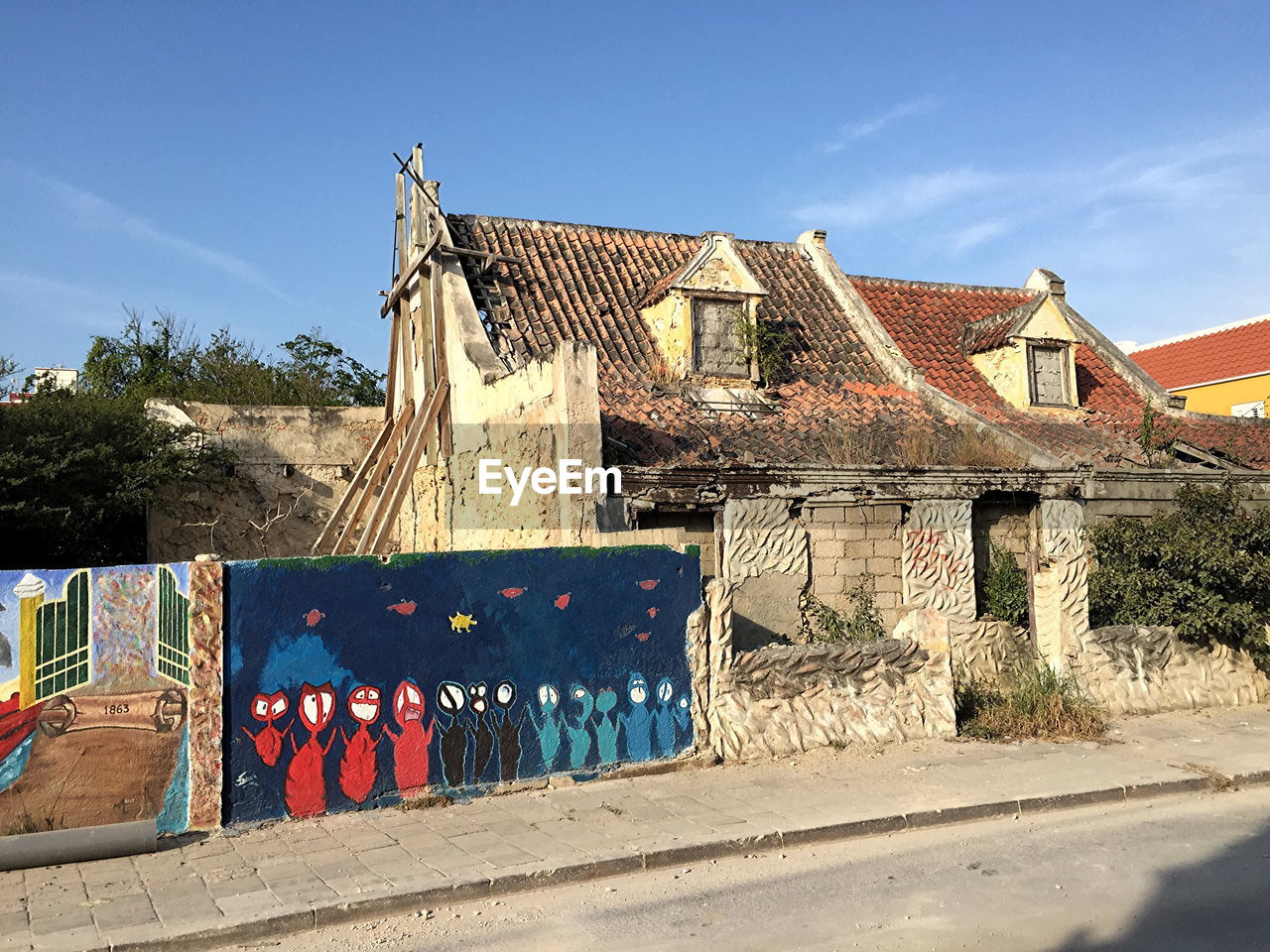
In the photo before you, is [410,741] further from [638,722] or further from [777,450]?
[777,450]

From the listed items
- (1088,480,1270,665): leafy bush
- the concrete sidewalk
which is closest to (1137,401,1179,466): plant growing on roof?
(1088,480,1270,665): leafy bush

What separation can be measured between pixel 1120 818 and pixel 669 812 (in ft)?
11.4

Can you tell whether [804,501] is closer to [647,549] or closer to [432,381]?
[647,549]

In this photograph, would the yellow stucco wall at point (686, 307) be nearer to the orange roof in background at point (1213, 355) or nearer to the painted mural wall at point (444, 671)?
the painted mural wall at point (444, 671)

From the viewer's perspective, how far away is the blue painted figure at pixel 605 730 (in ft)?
28.7

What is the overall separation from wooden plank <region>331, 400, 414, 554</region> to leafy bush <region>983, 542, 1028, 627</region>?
8372 millimetres

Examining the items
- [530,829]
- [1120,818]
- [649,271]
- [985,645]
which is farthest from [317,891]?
[649,271]

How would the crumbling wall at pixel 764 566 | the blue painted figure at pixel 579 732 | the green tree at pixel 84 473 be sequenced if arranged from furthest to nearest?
the green tree at pixel 84 473
the crumbling wall at pixel 764 566
the blue painted figure at pixel 579 732

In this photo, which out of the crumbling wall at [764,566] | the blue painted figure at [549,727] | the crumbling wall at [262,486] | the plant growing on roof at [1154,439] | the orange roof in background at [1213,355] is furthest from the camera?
the orange roof in background at [1213,355]

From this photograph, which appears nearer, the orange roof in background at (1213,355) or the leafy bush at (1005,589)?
the leafy bush at (1005,589)

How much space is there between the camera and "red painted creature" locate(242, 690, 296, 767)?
24.9 feet

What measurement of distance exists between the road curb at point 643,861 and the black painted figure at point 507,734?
71.0 inches

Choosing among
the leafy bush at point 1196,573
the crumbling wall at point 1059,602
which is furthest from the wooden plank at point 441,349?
the leafy bush at point 1196,573
